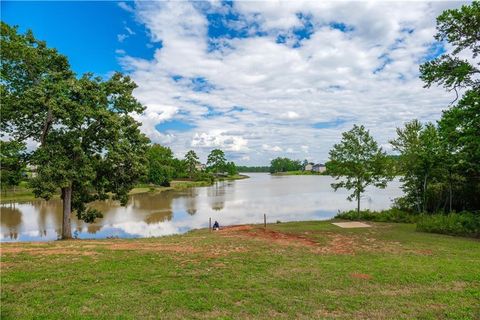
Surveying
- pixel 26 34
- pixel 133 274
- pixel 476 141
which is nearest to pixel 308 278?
pixel 133 274

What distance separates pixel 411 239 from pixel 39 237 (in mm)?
23866

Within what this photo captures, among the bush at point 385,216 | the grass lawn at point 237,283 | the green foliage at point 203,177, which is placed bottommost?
the bush at point 385,216

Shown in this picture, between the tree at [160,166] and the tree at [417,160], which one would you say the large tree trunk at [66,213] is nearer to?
the tree at [417,160]

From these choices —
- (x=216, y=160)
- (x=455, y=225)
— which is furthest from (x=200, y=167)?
(x=455, y=225)

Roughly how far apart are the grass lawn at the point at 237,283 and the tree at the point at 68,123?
621 cm

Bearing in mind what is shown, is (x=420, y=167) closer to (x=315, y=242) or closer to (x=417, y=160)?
(x=417, y=160)

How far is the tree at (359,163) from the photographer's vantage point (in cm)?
2553

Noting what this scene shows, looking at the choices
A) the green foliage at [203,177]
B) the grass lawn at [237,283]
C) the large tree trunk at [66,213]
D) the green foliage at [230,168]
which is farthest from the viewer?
the green foliage at [230,168]

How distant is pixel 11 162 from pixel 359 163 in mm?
23673

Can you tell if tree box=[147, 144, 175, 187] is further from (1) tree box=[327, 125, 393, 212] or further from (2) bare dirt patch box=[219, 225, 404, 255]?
(2) bare dirt patch box=[219, 225, 404, 255]

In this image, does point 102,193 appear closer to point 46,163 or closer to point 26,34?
point 46,163

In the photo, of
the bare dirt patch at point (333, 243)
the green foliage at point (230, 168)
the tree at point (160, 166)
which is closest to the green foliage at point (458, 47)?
the bare dirt patch at point (333, 243)

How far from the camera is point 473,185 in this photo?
23859mm

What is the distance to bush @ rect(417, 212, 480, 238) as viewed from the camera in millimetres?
17422
